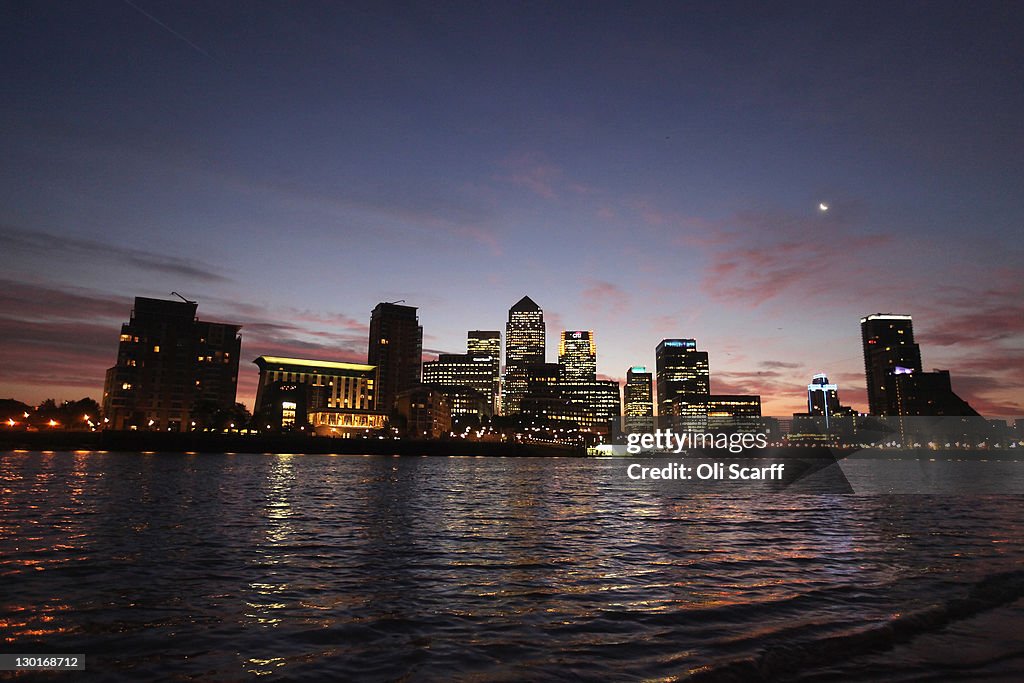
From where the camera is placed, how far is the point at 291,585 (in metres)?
18.9

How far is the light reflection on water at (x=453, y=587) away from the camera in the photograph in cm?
1246

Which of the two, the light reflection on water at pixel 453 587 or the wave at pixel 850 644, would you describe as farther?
the light reflection on water at pixel 453 587

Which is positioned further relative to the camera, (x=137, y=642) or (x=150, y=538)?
(x=150, y=538)

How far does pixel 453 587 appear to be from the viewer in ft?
62.3

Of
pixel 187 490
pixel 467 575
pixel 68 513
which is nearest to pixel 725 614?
pixel 467 575

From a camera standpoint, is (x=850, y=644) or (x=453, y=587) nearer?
(x=850, y=644)

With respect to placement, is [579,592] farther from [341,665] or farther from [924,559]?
[924,559]

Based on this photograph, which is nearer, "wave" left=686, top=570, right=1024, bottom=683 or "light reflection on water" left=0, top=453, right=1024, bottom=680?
"wave" left=686, top=570, right=1024, bottom=683

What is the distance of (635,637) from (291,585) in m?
11.1

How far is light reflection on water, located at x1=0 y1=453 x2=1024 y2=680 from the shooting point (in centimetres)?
1246

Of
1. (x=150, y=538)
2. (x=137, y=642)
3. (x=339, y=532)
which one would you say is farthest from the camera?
(x=339, y=532)

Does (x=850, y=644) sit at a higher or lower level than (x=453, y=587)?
higher

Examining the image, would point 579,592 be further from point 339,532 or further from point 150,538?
point 150,538

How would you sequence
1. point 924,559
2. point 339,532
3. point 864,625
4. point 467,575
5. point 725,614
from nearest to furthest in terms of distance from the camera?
point 864,625 → point 725,614 → point 467,575 → point 924,559 → point 339,532
